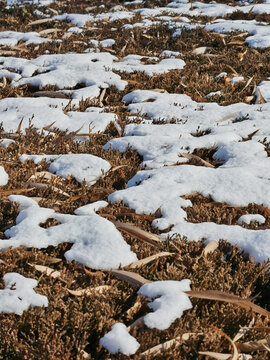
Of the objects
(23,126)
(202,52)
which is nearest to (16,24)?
(202,52)

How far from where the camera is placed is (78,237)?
→ 3979mm

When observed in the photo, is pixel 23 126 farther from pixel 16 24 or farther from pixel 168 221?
pixel 16 24

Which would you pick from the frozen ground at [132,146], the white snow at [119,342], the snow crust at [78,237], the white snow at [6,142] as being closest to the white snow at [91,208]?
the frozen ground at [132,146]

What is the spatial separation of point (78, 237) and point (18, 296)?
34.0 inches

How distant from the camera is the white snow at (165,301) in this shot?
312 centimetres

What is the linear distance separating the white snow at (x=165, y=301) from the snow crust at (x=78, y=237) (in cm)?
39

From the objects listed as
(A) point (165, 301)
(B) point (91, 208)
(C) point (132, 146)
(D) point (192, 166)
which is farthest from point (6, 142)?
(A) point (165, 301)

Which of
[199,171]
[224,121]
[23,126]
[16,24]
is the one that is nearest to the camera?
[199,171]

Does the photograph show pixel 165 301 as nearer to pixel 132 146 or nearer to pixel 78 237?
pixel 78 237

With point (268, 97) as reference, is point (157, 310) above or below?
above

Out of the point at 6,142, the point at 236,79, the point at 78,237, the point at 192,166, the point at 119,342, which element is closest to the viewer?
the point at 119,342

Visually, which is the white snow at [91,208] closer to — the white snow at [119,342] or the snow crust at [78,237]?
the snow crust at [78,237]

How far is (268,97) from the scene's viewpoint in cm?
840

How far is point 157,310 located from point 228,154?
333cm
